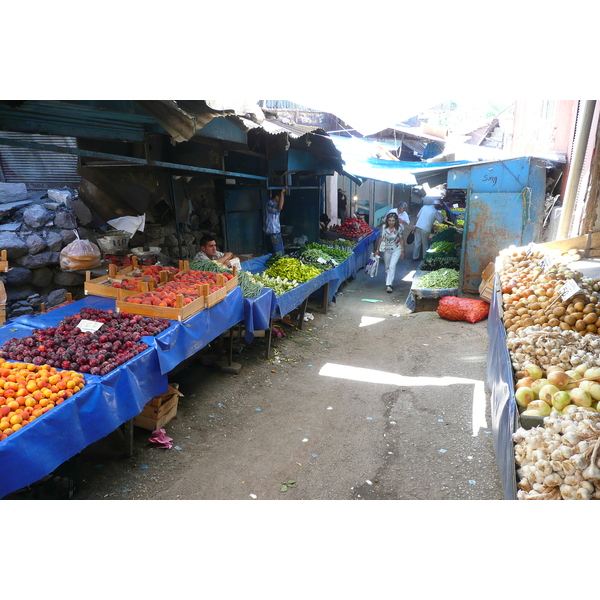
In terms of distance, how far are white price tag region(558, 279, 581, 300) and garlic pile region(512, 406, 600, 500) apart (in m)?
2.05

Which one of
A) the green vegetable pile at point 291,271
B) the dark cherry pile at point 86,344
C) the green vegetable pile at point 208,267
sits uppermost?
the dark cherry pile at point 86,344

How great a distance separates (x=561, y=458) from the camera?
8.20ft

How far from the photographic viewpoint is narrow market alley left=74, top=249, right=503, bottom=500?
3.91 m

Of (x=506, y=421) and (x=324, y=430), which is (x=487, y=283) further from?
(x=506, y=421)

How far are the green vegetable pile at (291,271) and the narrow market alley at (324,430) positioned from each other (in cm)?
109

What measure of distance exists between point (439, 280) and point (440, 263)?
4.77ft

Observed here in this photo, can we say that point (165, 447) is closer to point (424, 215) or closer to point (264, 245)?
point (264, 245)

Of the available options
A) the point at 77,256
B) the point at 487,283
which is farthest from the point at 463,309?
the point at 77,256

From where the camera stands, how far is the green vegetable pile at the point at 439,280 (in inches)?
371

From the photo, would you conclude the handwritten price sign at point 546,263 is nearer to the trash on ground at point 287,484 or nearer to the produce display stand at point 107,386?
the produce display stand at point 107,386

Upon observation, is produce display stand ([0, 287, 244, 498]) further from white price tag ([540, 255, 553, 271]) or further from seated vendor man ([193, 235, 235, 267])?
white price tag ([540, 255, 553, 271])

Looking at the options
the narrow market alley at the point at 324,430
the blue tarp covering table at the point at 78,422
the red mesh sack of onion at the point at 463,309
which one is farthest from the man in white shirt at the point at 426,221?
the blue tarp covering table at the point at 78,422

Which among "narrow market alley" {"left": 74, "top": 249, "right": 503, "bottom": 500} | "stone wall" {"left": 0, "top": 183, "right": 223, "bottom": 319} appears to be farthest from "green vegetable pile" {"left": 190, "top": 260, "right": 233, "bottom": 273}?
"stone wall" {"left": 0, "top": 183, "right": 223, "bottom": 319}

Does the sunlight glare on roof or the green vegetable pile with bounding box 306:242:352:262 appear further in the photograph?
the green vegetable pile with bounding box 306:242:352:262
